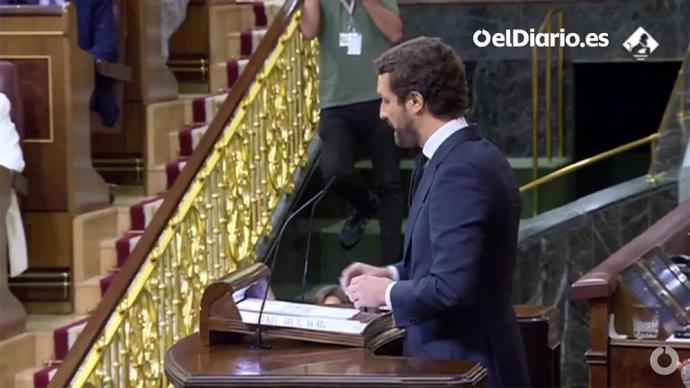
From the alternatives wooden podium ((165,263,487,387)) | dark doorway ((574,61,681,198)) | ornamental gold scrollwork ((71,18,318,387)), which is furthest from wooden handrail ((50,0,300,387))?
dark doorway ((574,61,681,198))

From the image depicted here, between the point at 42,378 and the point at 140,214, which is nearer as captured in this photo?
the point at 42,378

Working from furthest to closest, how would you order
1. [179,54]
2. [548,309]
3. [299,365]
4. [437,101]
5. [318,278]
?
1. [179,54]
2. [318,278]
3. [548,309]
4. [437,101]
5. [299,365]

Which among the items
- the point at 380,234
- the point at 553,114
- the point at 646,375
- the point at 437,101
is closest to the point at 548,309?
the point at 646,375

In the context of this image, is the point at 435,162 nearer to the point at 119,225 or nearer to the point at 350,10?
the point at 350,10

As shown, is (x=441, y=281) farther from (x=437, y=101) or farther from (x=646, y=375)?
(x=646, y=375)

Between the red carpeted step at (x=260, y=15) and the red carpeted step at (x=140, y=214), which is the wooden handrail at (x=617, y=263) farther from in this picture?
the red carpeted step at (x=260, y=15)

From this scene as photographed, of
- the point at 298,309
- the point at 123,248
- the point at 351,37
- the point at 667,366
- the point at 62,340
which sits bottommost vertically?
the point at 62,340

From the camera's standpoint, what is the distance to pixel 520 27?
8.12m

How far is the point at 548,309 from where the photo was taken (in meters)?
3.75

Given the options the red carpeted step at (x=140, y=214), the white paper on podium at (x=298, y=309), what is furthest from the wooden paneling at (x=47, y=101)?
the white paper on podium at (x=298, y=309)

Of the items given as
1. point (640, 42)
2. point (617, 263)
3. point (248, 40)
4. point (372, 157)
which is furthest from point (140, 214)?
point (640, 42)

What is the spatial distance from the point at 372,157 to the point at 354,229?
1.36 feet

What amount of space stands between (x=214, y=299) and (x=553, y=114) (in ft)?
17.4

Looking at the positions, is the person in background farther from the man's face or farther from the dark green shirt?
the man's face
